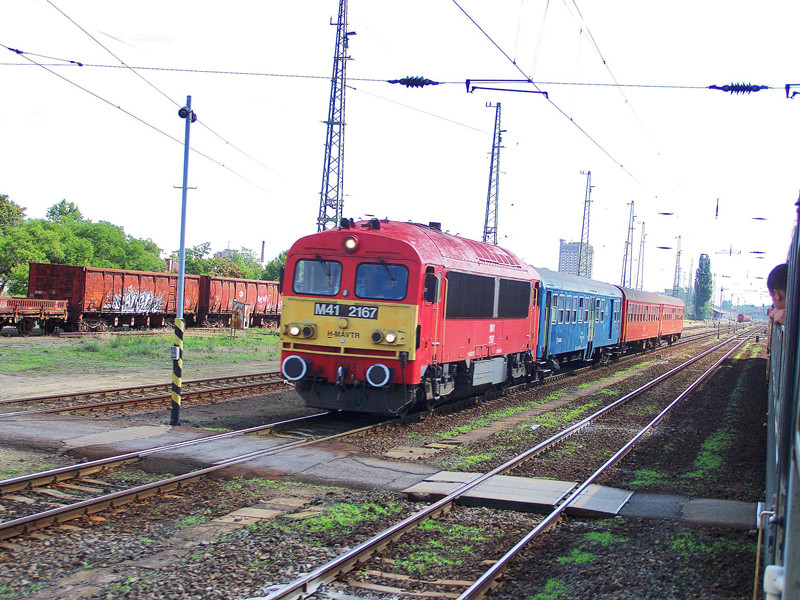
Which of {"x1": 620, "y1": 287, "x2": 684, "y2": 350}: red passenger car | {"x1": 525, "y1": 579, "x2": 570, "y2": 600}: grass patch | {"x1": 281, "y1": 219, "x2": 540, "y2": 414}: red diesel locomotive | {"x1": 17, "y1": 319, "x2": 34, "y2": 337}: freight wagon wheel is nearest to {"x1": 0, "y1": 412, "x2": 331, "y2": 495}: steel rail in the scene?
{"x1": 281, "y1": 219, "x2": 540, "y2": 414}: red diesel locomotive

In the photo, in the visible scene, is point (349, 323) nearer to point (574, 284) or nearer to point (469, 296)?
point (469, 296)

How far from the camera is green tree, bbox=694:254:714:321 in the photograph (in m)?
130

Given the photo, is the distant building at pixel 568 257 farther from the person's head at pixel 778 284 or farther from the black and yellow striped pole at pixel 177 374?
the person's head at pixel 778 284

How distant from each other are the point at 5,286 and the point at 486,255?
200 feet

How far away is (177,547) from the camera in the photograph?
6258 millimetres

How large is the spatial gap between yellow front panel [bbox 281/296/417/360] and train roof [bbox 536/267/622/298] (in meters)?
8.83

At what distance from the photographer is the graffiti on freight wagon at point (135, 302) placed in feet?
114

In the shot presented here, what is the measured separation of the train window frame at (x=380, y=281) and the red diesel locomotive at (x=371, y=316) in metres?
0.02

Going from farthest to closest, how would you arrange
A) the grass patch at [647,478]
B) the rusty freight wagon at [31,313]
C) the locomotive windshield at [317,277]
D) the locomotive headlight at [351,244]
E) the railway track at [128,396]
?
the rusty freight wagon at [31,313]
the railway track at [128,396]
the locomotive windshield at [317,277]
the locomotive headlight at [351,244]
the grass patch at [647,478]

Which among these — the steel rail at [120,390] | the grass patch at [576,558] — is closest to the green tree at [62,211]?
the steel rail at [120,390]

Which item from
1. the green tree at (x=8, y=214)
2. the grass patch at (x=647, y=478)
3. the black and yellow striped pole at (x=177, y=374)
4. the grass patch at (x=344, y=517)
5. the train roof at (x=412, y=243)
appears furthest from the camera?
the green tree at (x=8, y=214)

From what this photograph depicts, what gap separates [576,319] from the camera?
23938 mm

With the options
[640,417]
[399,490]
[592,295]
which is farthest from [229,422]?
[592,295]

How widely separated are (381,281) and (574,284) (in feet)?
43.3
